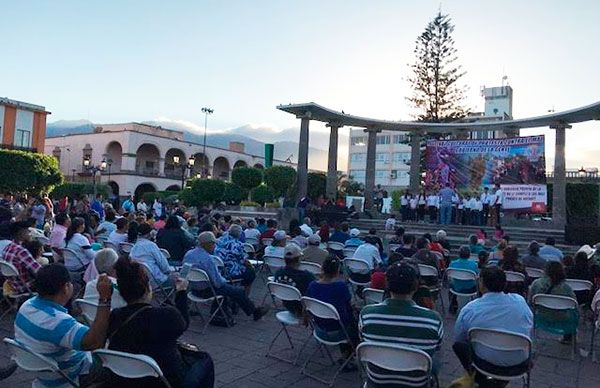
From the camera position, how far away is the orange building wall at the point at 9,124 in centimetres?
4519

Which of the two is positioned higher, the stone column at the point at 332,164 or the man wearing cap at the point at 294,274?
the stone column at the point at 332,164

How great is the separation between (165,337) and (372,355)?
1.39 m

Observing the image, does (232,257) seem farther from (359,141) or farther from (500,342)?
(359,141)

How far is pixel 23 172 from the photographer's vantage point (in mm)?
35000

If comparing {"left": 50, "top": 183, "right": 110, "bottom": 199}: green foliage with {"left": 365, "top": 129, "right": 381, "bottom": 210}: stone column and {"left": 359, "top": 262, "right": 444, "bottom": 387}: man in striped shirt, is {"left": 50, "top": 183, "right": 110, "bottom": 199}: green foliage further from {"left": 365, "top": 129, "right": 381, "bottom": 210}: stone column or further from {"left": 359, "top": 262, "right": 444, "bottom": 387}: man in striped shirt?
{"left": 359, "top": 262, "right": 444, "bottom": 387}: man in striped shirt

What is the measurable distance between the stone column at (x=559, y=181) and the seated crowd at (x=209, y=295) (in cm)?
1229

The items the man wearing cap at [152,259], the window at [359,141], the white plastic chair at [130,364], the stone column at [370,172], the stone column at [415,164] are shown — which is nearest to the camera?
the white plastic chair at [130,364]

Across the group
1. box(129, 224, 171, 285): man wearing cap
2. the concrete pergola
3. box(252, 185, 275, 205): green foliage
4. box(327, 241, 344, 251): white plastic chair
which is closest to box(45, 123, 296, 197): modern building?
box(252, 185, 275, 205): green foliage

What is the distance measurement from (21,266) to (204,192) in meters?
26.9

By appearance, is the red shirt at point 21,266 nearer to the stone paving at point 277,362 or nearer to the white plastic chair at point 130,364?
the stone paving at point 277,362

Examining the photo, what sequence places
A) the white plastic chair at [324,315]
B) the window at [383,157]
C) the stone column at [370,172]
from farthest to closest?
1. the window at [383,157]
2. the stone column at [370,172]
3. the white plastic chair at [324,315]

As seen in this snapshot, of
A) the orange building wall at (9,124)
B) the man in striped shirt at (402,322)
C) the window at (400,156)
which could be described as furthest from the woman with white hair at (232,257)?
the window at (400,156)

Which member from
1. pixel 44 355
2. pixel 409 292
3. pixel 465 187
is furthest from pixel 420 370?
pixel 465 187

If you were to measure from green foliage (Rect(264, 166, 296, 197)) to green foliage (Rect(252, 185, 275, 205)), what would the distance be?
1698mm
